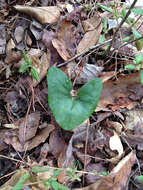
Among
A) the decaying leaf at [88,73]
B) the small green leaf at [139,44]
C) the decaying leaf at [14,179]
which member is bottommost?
the decaying leaf at [14,179]

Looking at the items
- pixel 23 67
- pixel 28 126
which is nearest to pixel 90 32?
pixel 23 67

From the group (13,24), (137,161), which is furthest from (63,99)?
(13,24)

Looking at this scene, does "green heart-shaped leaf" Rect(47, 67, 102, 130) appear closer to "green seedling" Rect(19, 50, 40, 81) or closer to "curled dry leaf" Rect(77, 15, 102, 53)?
"green seedling" Rect(19, 50, 40, 81)

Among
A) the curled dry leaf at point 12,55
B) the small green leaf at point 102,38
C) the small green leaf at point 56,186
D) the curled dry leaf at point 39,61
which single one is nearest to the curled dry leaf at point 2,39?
the curled dry leaf at point 12,55

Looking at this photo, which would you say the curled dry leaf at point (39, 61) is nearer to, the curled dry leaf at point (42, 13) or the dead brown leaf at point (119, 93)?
the curled dry leaf at point (42, 13)

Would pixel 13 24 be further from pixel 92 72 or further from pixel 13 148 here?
pixel 13 148

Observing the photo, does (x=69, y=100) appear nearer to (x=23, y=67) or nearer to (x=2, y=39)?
(x=23, y=67)

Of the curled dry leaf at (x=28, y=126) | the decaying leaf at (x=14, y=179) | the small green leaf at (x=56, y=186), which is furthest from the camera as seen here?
the curled dry leaf at (x=28, y=126)
